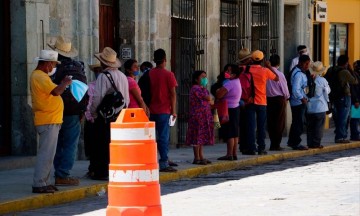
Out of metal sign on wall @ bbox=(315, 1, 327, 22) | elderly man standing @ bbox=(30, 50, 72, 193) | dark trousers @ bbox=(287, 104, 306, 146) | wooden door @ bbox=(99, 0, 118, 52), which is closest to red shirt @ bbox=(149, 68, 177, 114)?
elderly man standing @ bbox=(30, 50, 72, 193)

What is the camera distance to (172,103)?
1859 cm

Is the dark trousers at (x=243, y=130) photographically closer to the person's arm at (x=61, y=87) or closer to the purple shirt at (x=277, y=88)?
the purple shirt at (x=277, y=88)

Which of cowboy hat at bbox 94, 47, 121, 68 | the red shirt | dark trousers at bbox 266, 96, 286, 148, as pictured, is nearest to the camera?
cowboy hat at bbox 94, 47, 121, 68

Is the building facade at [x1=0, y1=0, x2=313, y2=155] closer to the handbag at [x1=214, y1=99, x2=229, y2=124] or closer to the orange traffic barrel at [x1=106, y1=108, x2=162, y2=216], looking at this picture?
the handbag at [x1=214, y1=99, x2=229, y2=124]

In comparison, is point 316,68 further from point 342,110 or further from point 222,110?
point 222,110

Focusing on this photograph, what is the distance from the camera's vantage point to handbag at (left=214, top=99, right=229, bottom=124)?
20750mm

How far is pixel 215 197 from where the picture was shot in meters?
15.3

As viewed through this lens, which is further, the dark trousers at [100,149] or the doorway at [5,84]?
the doorway at [5,84]

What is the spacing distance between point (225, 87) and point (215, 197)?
19.0ft

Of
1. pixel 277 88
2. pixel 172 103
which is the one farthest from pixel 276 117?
pixel 172 103

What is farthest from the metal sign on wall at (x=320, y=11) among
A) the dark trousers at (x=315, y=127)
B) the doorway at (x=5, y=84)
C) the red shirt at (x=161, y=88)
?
the red shirt at (x=161, y=88)

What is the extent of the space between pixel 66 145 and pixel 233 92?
208 inches

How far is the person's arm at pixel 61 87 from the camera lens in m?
15.0

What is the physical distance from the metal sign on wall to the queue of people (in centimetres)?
278
